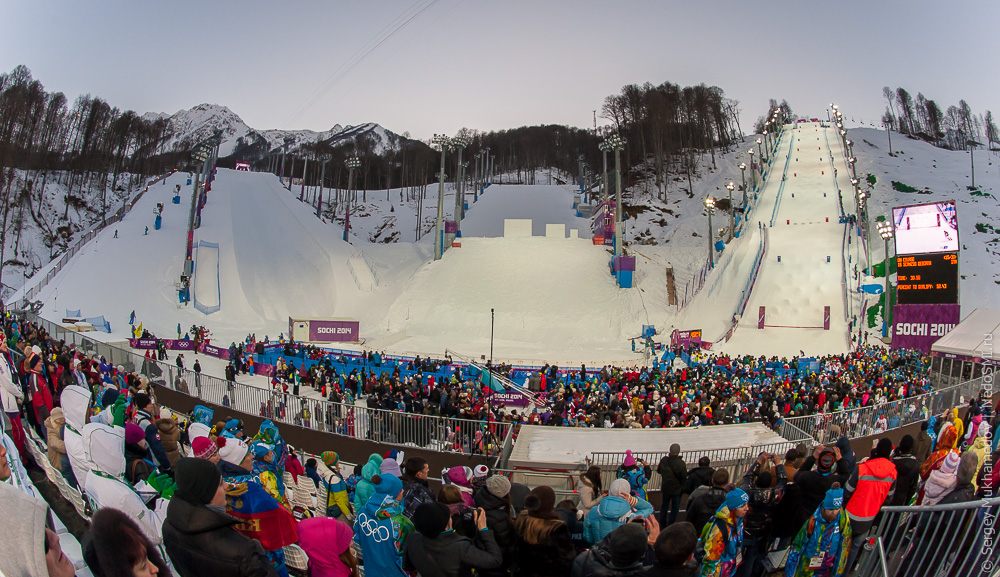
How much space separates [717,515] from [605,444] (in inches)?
220

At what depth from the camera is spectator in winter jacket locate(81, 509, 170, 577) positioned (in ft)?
7.47

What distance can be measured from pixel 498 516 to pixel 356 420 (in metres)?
8.80

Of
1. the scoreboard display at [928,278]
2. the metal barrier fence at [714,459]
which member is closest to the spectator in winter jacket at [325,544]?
the metal barrier fence at [714,459]

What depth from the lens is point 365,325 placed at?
3422cm

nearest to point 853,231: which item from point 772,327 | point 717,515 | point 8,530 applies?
point 772,327

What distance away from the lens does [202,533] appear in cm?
294

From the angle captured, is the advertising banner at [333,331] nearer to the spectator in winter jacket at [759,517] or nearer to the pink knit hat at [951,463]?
the spectator in winter jacket at [759,517]

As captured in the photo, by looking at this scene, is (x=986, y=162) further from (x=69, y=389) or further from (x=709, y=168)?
(x=69, y=389)

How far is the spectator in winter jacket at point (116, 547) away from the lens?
228 cm

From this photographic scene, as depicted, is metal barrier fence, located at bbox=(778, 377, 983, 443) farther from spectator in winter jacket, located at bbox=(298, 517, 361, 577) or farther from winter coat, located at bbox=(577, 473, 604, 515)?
spectator in winter jacket, located at bbox=(298, 517, 361, 577)

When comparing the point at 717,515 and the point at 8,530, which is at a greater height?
the point at 8,530

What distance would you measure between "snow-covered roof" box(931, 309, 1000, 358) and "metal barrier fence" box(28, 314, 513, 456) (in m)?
16.4

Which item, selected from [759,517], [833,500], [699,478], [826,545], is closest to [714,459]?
[699,478]

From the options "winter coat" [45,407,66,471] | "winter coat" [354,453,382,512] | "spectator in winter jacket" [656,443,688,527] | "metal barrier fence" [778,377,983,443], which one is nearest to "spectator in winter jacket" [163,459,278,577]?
"winter coat" [354,453,382,512]
